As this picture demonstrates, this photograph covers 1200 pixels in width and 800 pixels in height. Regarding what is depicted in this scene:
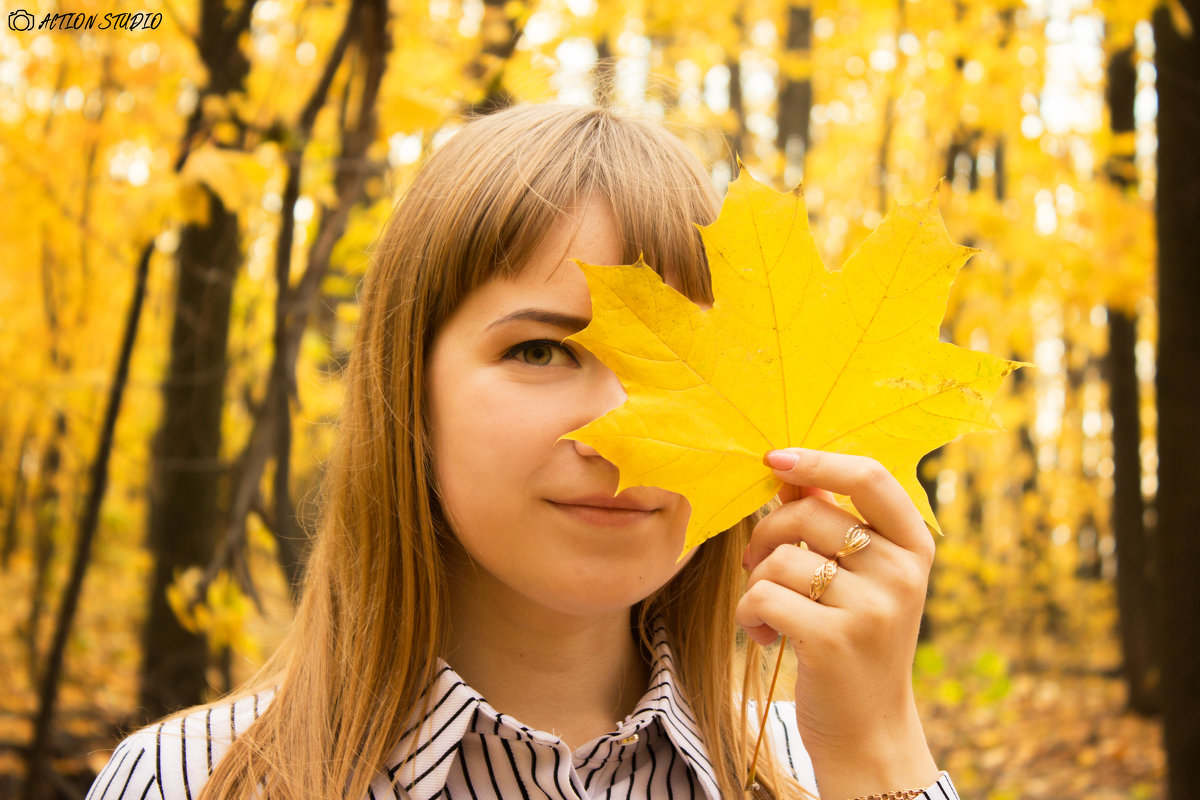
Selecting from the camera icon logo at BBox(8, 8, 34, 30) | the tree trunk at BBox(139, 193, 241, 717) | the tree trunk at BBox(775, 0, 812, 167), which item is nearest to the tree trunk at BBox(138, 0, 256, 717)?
the tree trunk at BBox(139, 193, 241, 717)

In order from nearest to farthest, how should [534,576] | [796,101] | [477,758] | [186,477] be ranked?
[534,576], [477,758], [186,477], [796,101]

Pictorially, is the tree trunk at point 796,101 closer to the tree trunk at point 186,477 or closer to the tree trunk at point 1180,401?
the tree trunk at point 1180,401

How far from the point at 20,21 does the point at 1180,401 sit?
5.87 meters

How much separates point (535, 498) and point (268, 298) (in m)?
6.12

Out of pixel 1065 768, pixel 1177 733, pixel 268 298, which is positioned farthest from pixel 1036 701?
pixel 268 298

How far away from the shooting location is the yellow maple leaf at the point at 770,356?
1.13 meters

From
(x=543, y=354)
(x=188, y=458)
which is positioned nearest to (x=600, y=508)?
(x=543, y=354)

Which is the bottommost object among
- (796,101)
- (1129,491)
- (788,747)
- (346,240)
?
(788,747)

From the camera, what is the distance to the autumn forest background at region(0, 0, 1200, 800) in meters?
3.23

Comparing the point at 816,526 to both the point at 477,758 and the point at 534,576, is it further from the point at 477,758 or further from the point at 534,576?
the point at 477,758

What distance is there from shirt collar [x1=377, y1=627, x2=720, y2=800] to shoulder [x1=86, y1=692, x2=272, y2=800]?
1.03 ft

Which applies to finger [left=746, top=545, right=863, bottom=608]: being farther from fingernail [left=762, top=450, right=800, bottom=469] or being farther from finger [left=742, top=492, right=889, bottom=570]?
fingernail [left=762, top=450, right=800, bottom=469]

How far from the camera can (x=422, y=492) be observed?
160 centimetres

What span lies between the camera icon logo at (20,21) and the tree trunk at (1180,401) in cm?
520
